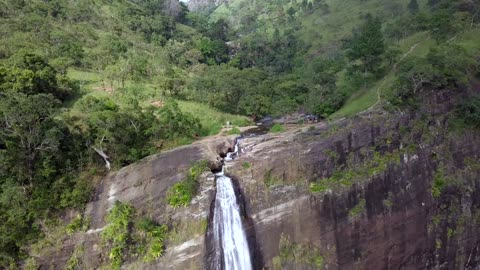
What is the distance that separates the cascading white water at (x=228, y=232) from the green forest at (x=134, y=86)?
5371 millimetres

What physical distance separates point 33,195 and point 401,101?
2202cm

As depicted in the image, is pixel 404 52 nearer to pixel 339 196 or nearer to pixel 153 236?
pixel 339 196

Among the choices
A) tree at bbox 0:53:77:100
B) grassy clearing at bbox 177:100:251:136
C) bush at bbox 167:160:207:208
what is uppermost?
tree at bbox 0:53:77:100

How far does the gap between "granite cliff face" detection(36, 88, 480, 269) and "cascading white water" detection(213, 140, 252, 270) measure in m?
0.47

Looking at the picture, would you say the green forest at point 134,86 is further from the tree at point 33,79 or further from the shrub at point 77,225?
the shrub at point 77,225

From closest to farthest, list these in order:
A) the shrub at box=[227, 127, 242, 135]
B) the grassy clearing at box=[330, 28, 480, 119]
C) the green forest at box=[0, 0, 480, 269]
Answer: the green forest at box=[0, 0, 480, 269]
the shrub at box=[227, 127, 242, 135]
the grassy clearing at box=[330, 28, 480, 119]

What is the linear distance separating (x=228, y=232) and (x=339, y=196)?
6.64m

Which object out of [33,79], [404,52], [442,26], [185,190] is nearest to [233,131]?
[185,190]

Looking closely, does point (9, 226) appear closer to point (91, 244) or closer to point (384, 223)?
point (91, 244)

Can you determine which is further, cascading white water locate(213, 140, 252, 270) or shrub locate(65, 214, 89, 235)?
cascading white water locate(213, 140, 252, 270)

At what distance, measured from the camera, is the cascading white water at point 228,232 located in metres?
18.2

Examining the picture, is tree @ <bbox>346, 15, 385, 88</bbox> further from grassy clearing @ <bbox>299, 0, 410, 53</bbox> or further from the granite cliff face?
grassy clearing @ <bbox>299, 0, 410, 53</bbox>

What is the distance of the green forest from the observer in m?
17.1

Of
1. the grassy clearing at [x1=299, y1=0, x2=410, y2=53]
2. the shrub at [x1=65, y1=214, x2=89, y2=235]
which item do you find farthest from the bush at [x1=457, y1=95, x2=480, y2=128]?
the grassy clearing at [x1=299, y1=0, x2=410, y2=53]
